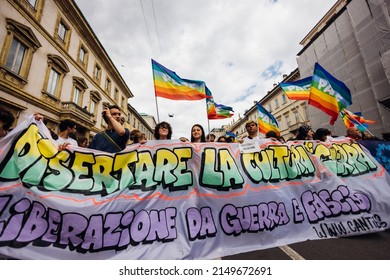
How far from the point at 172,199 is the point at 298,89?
19.8 feet

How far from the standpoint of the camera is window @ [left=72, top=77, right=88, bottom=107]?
13295 millimetres

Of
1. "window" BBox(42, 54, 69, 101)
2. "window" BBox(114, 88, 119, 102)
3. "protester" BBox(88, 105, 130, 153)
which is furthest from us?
"window" BBox(114, 88, 119, 102)

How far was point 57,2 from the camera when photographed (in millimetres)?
11766

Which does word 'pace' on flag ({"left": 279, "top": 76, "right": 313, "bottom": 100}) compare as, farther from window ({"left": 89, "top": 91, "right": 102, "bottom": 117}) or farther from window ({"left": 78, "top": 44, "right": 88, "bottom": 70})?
window ({"left": 78, "top": 44, "right": 88, "bottom": 70})

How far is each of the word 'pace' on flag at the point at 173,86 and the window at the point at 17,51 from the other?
8.23m

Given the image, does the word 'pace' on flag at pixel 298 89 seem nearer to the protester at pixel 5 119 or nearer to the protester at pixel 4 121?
the protester at pixel 5 119

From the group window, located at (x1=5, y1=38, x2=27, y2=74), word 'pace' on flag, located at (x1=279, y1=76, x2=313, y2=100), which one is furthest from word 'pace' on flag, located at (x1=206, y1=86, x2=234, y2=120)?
window, located at (x1=5, y1=38, x2=27, y2=74)

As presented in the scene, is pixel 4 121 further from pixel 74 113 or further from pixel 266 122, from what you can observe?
pixel 74 113

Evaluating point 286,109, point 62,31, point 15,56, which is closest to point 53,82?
point 15,56

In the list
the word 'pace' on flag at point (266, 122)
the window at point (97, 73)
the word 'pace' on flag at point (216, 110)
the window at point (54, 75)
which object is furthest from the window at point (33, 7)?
the word 'pace' on flag at point (266, 122)

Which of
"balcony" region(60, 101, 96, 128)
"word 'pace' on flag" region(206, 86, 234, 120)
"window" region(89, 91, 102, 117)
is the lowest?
"word 'pace' on flag" region(206, 86, 234, 120)

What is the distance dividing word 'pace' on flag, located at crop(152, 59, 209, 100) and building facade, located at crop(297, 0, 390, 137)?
45.9ft
